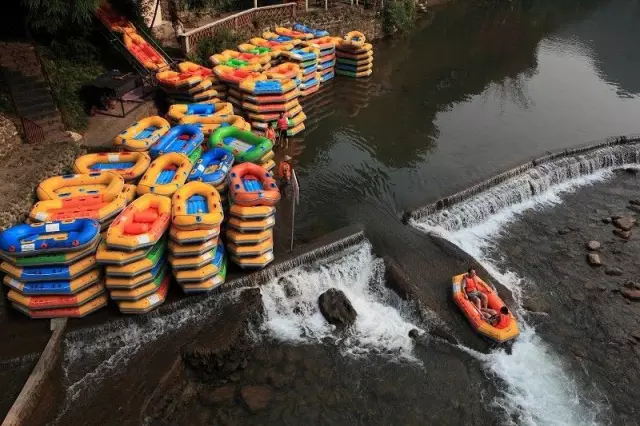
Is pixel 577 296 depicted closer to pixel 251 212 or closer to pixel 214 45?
pixel 251 212

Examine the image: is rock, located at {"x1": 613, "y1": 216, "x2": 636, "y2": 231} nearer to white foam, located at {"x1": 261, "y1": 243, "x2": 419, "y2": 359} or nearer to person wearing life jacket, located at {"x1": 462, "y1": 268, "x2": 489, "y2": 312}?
person wearing life jacket, located at {"x1": 462, "y1": 268, "x2": 489, "y2": 312}

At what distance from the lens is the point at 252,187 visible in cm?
1180

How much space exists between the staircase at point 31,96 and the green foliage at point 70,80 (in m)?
0.45

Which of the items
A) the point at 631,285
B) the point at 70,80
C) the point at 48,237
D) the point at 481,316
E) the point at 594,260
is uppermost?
the point at 70,80

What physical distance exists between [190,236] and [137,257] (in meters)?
1.12

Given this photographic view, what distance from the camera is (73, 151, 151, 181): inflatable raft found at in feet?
39.0

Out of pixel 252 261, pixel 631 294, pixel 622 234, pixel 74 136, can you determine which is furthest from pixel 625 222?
pixel 74 136

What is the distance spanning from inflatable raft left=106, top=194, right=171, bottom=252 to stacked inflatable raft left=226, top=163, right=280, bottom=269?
151 cm

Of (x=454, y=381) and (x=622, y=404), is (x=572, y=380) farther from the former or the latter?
(x=454, y=381)

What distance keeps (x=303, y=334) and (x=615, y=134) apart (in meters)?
17.5

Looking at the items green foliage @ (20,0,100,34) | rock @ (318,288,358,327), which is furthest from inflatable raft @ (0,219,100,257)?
green foliage @ (20,0,100,34)

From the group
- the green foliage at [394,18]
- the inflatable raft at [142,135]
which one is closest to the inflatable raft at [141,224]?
the inflatable raft at [142,135]

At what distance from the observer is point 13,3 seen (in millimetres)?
15102

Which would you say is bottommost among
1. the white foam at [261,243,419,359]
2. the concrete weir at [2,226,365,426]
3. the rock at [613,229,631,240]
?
the rock at [613,229,631,240]
